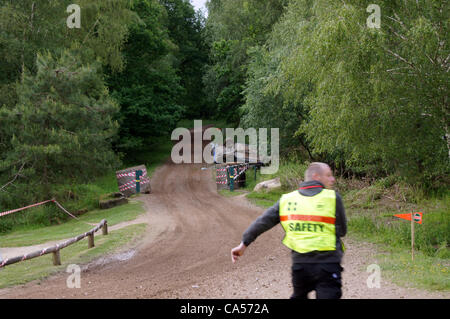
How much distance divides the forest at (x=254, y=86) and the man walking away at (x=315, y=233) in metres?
7.85

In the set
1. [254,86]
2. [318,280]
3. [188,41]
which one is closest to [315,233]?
[318,280]

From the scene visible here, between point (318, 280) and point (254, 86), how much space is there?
74.3 ft

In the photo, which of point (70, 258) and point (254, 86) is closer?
point (70, 258)

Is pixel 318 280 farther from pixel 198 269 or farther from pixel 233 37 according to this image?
pixel 233 37

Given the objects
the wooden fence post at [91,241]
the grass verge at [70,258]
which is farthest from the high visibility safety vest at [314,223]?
the wooden fence post at [91,241]

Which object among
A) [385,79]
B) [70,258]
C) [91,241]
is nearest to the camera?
[70,258]

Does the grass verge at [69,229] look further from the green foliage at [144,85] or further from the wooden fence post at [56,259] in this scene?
the green foliage at [144,85]

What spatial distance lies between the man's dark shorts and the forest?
828cm

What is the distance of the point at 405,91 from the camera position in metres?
11.4

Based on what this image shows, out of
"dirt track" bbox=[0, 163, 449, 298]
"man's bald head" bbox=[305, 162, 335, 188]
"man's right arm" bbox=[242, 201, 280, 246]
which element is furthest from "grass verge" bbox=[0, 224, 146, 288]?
"man's bald head" bbox=[305, 162, 335, 188]

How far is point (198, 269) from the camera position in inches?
371

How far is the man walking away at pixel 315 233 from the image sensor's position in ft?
12.8

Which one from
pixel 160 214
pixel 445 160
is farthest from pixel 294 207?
pixel 160 214

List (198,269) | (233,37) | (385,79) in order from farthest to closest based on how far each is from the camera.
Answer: (233,37)
(385,79)
(198,269)
